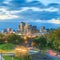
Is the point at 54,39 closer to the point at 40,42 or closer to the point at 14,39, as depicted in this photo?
the point at 40,42

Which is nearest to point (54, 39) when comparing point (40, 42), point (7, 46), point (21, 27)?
point (40, 42)

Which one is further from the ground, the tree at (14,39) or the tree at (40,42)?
the tree at (14,39)

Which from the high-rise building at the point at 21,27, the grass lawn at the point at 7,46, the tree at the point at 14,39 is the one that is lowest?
the grass lawn at the point at 7,46

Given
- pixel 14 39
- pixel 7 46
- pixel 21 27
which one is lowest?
pixel 7 46

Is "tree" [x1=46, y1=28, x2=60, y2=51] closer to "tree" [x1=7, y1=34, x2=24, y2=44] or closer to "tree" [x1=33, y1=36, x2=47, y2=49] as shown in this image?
"tree" [x1=33, y1=36, x2=47, y2=49]

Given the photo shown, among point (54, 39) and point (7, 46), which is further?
point (54, 39)

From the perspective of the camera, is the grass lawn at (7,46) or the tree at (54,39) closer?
the grass lawn at (7,46)

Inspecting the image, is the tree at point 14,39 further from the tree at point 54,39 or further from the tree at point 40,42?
the tree at point 54,39

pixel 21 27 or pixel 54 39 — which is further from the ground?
pixel 21 27

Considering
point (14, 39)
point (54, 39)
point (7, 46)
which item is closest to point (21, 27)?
point (14, 39)

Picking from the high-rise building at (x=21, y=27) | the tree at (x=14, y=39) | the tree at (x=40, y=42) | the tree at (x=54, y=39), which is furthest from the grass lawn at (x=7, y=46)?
the tree at (x=54, y=39)

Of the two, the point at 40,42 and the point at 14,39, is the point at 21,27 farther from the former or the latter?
the point at 40,42

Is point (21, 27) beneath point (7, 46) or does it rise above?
above

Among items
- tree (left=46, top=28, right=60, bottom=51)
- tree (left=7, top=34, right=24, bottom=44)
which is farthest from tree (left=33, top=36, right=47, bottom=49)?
tree (left=7, top=34, right=24, bottom=44)
